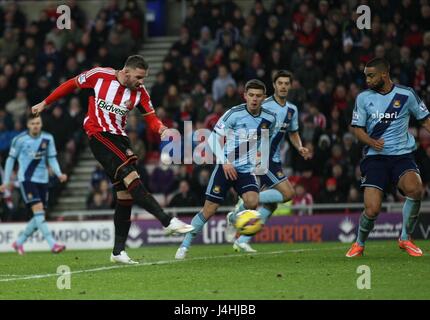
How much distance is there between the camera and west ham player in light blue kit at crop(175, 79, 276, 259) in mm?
13039

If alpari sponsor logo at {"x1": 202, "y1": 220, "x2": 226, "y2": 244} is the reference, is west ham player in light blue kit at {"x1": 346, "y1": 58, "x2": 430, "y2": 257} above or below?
above

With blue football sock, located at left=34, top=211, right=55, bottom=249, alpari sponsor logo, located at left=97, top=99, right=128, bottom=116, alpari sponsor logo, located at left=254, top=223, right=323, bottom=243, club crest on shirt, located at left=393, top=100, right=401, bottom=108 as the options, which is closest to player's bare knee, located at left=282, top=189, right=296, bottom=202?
club crest on shirt, located at left=393, top=100, right=401, bottom=108

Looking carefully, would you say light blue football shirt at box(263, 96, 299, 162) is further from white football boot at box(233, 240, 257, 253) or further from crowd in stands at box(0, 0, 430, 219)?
crowd in stands at box(0, 0, 430, 219)

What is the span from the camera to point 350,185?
20.4 m

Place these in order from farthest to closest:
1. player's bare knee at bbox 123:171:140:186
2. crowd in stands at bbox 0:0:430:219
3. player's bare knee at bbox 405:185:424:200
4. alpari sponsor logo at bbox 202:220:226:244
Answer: crowd in stands at bbox 0:0:430:219
alpari sponsor logo at bbox 202:220:226:244
player's bare knee at bbox 405:185:424:200
player's bare knee at bbox 123:171:140:186

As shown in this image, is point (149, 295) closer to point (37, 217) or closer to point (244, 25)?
point (37, 217)

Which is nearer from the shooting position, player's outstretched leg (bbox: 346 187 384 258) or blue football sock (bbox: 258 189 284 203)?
player's outstretched leg (bbox: 346 187 384 258)

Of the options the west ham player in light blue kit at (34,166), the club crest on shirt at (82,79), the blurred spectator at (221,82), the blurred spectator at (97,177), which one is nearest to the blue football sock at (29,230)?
the west ham player in light blue kit at (34,166)

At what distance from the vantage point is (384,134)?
12336 mm

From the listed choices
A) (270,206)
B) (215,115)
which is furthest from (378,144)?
(215,115)

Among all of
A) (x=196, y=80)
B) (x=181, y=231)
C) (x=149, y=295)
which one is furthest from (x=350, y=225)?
(x=149, y=295)

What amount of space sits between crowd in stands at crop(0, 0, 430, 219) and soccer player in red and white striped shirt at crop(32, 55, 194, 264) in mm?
8798

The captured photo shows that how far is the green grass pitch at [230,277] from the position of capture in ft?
29.1

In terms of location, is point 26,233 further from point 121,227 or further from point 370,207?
point 370,207
